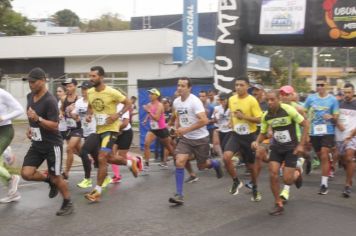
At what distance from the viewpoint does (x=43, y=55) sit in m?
32.1

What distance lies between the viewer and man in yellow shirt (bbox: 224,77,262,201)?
8.05m

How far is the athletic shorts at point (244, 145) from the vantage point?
8.11 m

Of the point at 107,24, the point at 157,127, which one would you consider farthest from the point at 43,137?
the point at 107,24

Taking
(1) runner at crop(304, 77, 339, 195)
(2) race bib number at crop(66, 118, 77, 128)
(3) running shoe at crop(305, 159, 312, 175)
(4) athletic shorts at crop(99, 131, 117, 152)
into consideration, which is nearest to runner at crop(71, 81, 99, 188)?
(2) race bib number at crop(66, 118, 77, 128)

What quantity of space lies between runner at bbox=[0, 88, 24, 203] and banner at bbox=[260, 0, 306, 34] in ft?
23.1

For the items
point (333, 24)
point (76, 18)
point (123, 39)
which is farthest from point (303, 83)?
point (76, 18)

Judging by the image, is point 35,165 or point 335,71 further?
point 335,71

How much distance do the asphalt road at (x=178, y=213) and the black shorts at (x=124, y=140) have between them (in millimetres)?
658

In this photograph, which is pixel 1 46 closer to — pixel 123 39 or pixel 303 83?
pixel 123 39

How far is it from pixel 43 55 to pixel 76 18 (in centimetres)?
7735

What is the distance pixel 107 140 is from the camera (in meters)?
7.88

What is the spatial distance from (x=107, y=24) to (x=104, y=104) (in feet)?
243

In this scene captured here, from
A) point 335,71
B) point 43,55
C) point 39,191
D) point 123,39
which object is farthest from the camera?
point 335,71

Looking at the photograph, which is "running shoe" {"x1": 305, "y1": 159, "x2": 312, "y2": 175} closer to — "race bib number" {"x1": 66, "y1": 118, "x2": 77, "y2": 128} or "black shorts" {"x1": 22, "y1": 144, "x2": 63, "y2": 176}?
"race bib number" {"x1": 66, "y1": 118, "x2": 77, "y2": 128}
